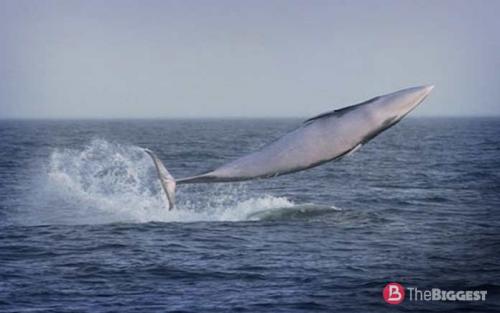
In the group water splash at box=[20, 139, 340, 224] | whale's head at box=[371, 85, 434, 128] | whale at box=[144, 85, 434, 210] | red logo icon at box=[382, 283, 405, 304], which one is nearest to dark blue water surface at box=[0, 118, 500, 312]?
water splash at box=[20, 139, 340, 224]

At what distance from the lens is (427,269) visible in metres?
23.7

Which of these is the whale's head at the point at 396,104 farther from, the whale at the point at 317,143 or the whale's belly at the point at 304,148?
the whale's belly at the point at 304,148

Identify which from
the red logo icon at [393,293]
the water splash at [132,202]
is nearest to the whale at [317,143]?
the red logo icon at [393,293]

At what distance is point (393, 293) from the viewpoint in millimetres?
20094

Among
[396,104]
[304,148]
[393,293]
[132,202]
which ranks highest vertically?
[396,104]

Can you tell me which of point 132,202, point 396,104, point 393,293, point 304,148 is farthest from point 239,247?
→ point 304,148

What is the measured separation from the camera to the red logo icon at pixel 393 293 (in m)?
19.8

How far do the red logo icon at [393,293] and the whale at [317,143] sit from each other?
25.9 feet

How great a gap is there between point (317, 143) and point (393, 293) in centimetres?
878

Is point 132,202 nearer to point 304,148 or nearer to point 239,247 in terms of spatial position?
point 239,247

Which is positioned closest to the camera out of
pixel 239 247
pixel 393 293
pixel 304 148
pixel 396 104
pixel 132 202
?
pixel 304 148

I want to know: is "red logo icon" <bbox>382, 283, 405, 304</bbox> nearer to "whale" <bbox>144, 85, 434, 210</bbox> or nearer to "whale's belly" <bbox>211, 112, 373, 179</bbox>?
"whale" <bbox>144, 85, 434, 210</bbox>

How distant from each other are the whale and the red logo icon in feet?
25.9

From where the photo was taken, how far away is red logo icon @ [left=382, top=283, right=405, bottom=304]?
1978 centimetres
